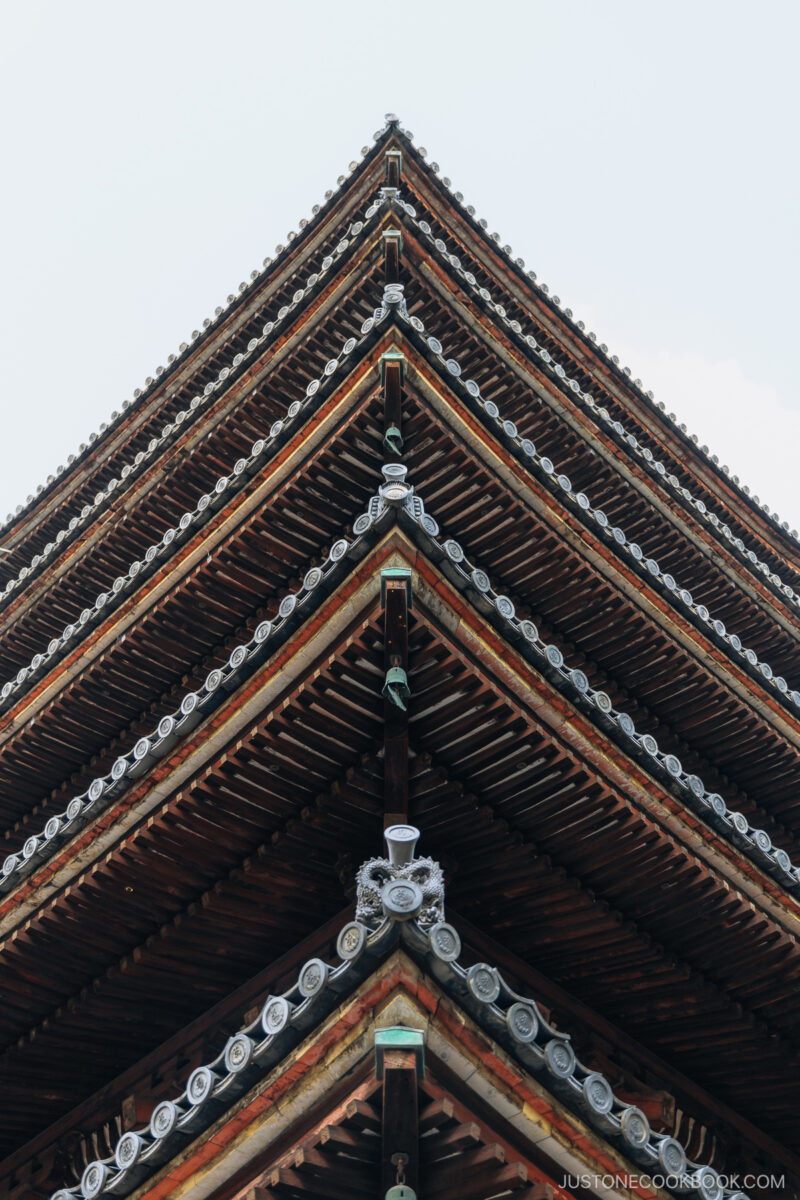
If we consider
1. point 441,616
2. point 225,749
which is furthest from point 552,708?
point 225,749

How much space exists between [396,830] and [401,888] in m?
0.55

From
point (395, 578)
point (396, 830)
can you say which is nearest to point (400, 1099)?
point (396, 830)

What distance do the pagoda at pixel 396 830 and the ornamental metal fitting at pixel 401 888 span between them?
0.03m

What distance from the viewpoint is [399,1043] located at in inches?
223

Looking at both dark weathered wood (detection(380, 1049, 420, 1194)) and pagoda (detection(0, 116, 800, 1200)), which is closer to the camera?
dark weathered wood (detection(380, 1049, 420, 1194))

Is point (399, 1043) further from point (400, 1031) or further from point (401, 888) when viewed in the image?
point (401, 888)

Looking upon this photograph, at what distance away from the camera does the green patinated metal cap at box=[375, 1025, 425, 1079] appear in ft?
18.6

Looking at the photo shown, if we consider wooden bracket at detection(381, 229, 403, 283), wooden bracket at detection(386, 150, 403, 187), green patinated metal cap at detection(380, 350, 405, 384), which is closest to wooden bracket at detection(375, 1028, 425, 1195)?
green patinated metal cap at detection(380, 350, 405, 384)

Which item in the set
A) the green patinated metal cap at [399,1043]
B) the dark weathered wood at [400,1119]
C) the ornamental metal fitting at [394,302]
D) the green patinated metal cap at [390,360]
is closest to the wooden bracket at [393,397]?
the green patinated metal cap at [390,360]

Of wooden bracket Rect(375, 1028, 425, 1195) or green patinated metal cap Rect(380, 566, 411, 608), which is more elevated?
green patinated metal cap Rect(380, 566, 411, 608)

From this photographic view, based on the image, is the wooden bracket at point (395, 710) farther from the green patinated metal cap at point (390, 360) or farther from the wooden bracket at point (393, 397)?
the green patinated metal cap at point (390, 360)

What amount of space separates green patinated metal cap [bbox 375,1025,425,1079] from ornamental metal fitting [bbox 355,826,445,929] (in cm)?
57

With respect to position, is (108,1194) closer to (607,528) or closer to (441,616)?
(441,616)

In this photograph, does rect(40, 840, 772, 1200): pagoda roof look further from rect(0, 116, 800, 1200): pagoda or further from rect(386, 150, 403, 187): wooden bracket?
rect(386, 150, 403, 187): wooden bracket
